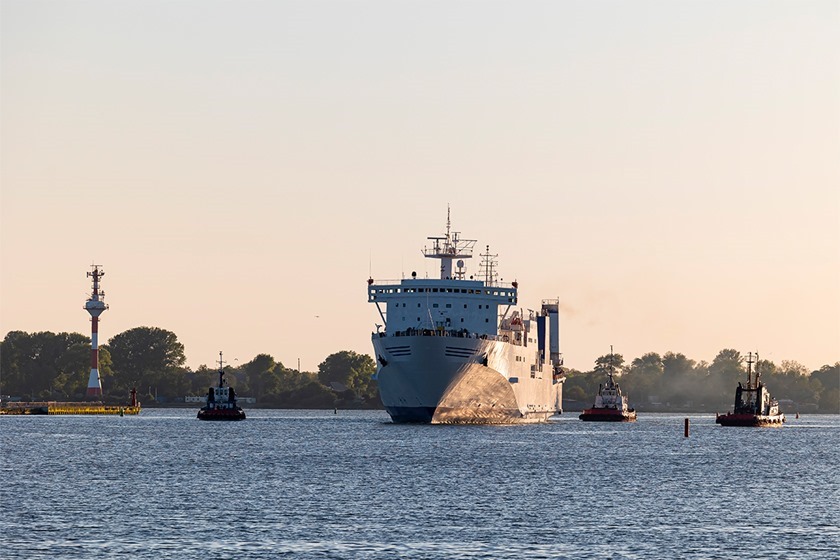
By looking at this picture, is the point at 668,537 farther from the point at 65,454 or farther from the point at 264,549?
the point at 65,454

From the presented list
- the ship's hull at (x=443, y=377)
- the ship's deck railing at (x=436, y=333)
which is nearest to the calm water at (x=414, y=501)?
the ship's hull at (x=443, y=377)

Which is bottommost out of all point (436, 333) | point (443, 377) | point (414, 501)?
point (414, 501)

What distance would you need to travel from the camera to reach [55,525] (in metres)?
68.2

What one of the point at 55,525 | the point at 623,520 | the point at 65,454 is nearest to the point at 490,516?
the point at 623,520

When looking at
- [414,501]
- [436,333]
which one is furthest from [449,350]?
[414,501]

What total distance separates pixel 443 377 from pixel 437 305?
42.9 feet

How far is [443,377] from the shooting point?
156 m

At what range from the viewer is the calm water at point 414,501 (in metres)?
62.8

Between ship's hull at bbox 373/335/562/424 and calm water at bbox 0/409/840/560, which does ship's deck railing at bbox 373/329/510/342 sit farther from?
calm water at bbox 0/409/840/560

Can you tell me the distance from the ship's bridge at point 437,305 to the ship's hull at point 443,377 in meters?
3.71

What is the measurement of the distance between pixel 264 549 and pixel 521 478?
36.0 metres

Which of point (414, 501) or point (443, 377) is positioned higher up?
point (443, 377)

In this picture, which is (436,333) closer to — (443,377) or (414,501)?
(443,377)

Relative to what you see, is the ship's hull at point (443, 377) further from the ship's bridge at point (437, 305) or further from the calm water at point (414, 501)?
the calm water at point (414, 501)
